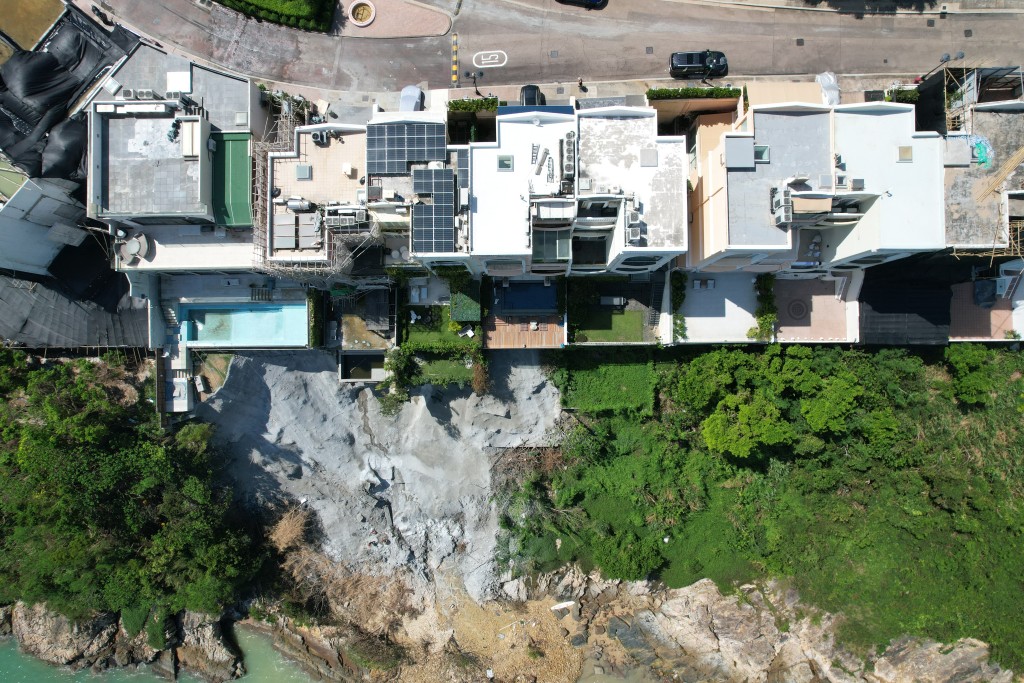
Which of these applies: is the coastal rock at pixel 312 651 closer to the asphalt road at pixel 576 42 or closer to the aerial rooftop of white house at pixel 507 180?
the aerial rooftop of white house at pixel 507 180

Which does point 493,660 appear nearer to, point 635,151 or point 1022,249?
point 635,151

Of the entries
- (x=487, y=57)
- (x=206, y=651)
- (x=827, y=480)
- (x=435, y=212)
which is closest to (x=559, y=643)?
(x=827, y=480)

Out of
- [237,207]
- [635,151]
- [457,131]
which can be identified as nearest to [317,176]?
[237,207]

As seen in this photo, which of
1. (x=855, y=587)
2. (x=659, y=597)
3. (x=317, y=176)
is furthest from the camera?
(x=659, y=597)

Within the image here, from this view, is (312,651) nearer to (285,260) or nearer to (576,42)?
(285,260)

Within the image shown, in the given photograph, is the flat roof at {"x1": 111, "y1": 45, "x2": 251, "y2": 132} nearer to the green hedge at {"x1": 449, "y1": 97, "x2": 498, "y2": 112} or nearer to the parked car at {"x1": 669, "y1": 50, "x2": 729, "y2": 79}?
the green hedge at {"x1": 449, "y1": 97, "x2": 498, "y2": 112}
